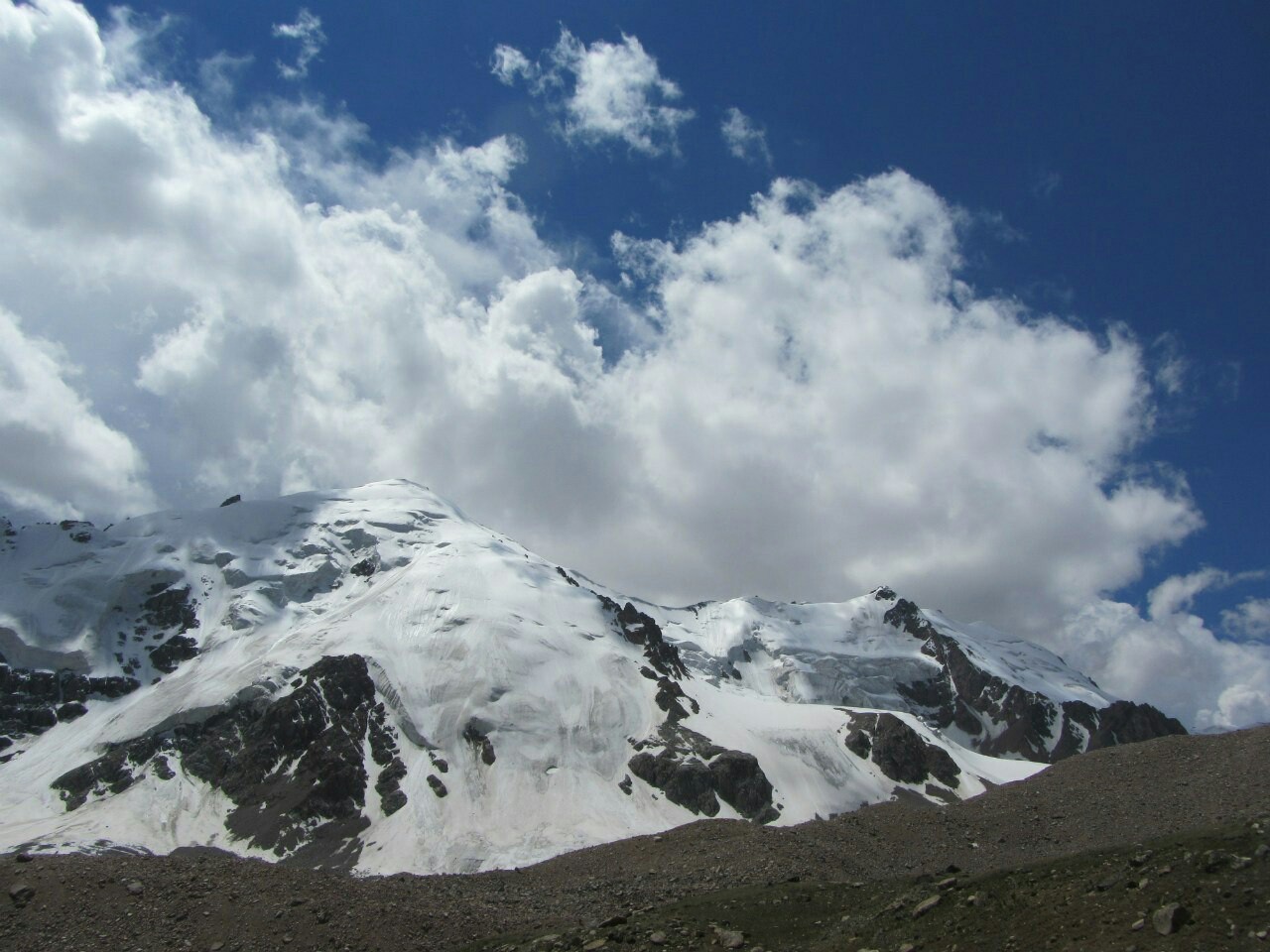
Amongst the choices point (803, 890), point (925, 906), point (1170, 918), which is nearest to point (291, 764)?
point (803, 890)

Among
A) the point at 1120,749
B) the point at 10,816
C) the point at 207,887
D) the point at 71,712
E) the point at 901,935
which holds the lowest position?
the point at 901,935

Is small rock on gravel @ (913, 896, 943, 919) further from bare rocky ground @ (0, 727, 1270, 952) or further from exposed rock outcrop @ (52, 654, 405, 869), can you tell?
exposed rock outcrop @ (52, 654, 405, 869)

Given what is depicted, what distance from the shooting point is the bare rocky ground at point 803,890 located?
3259 centimetres

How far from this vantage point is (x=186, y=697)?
623 feet

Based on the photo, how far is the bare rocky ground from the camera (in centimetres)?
3259

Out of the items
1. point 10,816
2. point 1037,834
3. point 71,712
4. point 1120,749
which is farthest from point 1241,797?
point 71,712

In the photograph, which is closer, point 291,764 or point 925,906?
point 925,906

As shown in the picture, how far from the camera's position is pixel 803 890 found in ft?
157

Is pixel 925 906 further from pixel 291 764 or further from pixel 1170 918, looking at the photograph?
pixel 291 764

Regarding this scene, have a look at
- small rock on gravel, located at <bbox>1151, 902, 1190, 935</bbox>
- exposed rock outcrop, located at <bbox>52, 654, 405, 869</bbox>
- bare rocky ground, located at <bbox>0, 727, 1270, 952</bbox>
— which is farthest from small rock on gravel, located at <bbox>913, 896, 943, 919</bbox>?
exposed rock outcrop, located at <bbox>52, 654, 405, 869</bbox>

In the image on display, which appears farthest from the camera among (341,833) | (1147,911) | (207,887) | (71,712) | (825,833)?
(71,712)

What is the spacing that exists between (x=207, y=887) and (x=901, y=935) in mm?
34921

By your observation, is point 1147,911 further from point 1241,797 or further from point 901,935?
point 1241,797

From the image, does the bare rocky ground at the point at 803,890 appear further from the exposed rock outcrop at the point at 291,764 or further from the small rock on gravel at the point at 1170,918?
the exposed rock outcrop at the point at 291,764
